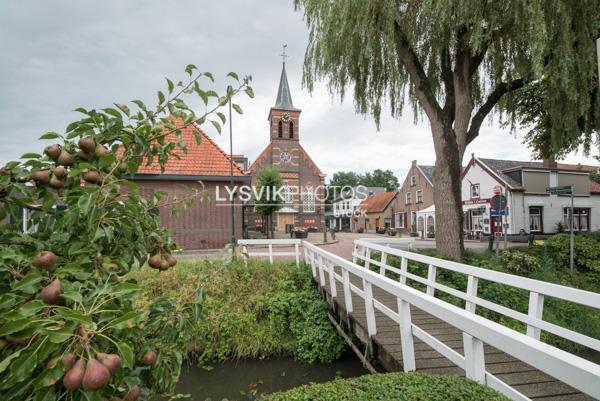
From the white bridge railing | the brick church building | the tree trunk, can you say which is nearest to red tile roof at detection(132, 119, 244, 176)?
the tree trunk

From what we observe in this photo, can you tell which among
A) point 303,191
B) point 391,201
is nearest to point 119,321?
point 303,191

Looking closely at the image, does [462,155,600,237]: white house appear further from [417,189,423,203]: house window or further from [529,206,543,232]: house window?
[417,189,423,203]: house window

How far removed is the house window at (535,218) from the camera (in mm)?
22453

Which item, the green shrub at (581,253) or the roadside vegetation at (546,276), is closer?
the roadside vegetation at (546,276)

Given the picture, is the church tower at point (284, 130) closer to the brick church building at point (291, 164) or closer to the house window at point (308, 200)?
the brick church building at point (291, 164)

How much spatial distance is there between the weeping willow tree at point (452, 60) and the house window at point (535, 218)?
1722 cm

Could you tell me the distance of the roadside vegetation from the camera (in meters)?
6.09

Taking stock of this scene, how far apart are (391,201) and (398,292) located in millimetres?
36252

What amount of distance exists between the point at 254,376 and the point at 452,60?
8.50 meters

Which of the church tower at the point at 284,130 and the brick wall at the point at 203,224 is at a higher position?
the church tower at the point at 284,130

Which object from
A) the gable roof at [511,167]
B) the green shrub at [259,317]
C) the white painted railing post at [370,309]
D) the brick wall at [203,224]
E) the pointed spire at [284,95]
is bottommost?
the green shrub at [259,317]

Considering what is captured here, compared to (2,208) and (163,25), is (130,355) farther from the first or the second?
(163,25)

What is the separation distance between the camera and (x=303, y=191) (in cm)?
3212

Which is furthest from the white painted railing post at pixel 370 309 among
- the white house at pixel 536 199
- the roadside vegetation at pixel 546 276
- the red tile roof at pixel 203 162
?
the white house at pixel 536 199
